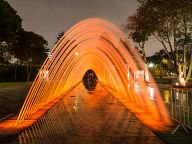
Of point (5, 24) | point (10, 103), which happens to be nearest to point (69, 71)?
point (5, 24)

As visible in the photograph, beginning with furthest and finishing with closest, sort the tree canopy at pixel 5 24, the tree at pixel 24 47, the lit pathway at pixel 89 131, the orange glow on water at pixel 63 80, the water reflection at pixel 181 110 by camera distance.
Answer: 1. the tree at pixel 24 47
2. the tree canopy at pixel 5 24
3. the orange glow on water at pixel 63 80
4. the water reflection at pixel 181 110
5. the lit pathway at pixel 89 131

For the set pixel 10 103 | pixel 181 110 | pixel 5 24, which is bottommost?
pixel 10 103

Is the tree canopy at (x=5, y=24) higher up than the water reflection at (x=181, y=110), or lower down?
higher up

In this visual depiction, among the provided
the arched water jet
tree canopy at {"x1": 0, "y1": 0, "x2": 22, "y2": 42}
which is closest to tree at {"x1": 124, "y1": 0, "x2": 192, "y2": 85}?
the arched water jet

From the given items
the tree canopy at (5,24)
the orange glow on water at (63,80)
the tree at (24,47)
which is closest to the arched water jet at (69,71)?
the orange glow on water at (63,80)

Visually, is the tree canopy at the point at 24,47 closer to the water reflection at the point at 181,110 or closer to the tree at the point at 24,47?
the tree at the point at 24,47

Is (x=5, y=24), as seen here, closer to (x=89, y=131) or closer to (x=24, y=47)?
(x=89, y=131)

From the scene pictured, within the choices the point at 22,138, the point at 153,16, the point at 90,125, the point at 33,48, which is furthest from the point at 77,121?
the point at 33,48

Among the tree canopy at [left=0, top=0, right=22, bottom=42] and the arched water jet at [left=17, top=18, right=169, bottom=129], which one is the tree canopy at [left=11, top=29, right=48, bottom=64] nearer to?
the arched water jet at [left=17, top=18, right=169, bottom=129]

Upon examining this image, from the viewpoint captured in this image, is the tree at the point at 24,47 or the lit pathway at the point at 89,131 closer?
the lit pathway at the point at 89,131

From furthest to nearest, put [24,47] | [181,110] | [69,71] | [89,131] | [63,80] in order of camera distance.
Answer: [24,47] → [69,71] → [63,80] → [181,110] → [89,131]

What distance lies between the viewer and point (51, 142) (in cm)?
832

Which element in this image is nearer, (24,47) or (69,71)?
(69,71)

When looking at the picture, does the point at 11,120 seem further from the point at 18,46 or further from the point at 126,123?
the point at 18,46
